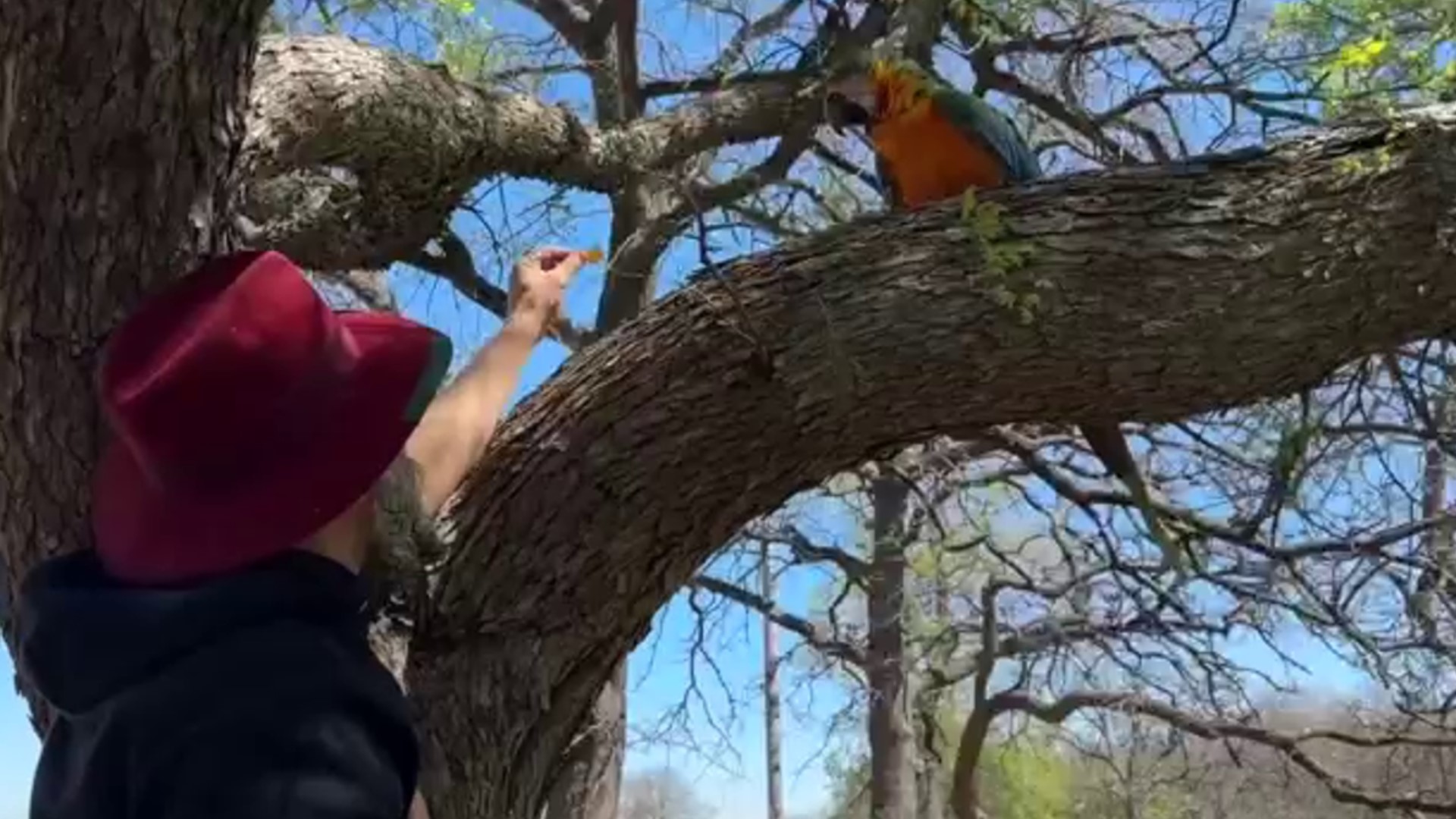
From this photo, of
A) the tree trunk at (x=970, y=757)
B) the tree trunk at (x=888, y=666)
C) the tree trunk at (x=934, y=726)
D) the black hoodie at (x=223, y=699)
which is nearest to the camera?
the black hoodie at (x=223, y=699)

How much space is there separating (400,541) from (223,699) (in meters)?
0.92

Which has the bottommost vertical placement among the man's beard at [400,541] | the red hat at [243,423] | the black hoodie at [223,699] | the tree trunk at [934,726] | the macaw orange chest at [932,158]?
the black hoodie at [223,699]

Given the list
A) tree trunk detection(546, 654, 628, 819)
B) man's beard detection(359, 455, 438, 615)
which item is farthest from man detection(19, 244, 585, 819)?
tree trunk detection(546, 654, 628, 819)

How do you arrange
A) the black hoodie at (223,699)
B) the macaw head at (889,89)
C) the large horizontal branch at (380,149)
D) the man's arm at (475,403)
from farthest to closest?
the macaw head at (889,89)
the large horizontal branch at (380,149)
the man's arm at (475,403)
the black hoodie at (223,699)

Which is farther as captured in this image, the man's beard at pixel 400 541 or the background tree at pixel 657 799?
the background tree at pixel 657 799

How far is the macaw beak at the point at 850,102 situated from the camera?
3576 mm

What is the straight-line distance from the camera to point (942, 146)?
9.79 ft

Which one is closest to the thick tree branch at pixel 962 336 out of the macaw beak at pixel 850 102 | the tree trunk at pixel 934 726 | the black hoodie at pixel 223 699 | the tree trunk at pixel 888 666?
the black hoodie at pixel 223 699

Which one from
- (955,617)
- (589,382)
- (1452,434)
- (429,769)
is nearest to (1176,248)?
(589,382)

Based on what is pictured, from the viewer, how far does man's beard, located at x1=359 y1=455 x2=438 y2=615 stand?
1.90 m

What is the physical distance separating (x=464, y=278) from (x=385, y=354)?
10.6 ft

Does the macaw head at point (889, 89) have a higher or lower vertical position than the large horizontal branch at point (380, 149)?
higher

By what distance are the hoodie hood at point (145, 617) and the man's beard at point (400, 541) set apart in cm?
63

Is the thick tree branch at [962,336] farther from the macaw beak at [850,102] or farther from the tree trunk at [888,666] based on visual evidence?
the tree trunk at [888,666]
